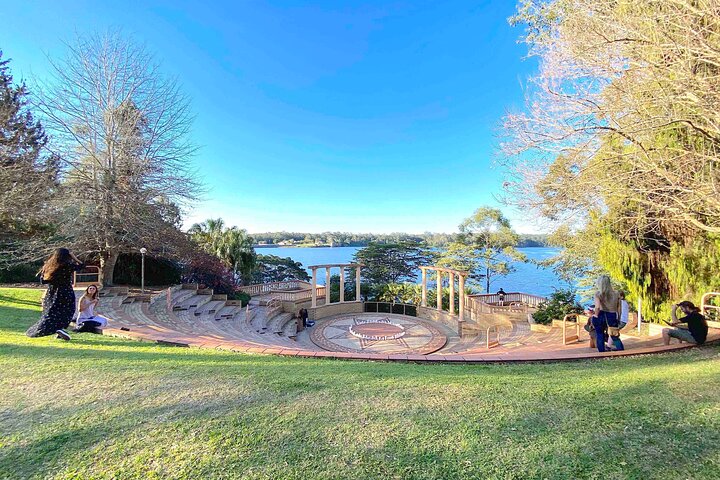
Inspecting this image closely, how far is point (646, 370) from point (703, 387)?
0.94 metres

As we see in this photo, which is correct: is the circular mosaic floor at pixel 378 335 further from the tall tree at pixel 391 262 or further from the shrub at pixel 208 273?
the tall tree at pixel 391 262

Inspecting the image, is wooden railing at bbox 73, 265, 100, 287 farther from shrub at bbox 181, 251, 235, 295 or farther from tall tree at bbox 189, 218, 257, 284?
tall tree at bbox 189, 218, 257, 284

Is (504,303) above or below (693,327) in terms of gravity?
below

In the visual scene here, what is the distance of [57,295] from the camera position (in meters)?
5.28

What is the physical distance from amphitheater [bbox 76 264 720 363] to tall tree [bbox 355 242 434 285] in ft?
27.0

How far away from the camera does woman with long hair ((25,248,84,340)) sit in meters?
5.12

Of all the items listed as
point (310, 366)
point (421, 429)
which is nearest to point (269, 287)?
point (310, 366)

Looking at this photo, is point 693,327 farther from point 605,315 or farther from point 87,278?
point 87,278

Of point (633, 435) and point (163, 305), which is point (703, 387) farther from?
point (163, 305)

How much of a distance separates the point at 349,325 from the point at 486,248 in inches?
560

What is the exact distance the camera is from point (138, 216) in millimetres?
13906

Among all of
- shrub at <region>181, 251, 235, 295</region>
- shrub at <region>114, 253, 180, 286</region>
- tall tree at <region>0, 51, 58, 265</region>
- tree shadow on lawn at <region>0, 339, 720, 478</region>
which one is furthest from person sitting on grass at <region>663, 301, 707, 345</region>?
shrub at <region>114, 253, 180, 286</region>

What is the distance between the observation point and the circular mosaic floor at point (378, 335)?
11.9m

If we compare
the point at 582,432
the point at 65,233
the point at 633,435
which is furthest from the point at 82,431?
the point at 65,233
